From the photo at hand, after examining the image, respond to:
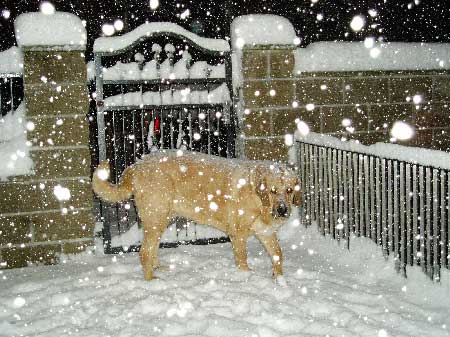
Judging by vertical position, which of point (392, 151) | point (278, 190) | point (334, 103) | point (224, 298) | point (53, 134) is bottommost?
point (224, 298)

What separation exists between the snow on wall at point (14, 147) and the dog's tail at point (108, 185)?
1.11 m

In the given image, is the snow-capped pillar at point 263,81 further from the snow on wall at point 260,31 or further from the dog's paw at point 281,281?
the dog's paw at point 281,281

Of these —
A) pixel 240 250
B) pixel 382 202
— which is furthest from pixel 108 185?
pixel 382 202

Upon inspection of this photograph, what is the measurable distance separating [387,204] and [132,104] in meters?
3.25

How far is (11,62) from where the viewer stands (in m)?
5.21

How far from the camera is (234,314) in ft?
12.2

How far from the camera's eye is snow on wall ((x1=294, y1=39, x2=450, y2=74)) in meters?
5.90

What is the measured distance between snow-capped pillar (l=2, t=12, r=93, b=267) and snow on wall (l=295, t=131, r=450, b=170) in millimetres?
2942

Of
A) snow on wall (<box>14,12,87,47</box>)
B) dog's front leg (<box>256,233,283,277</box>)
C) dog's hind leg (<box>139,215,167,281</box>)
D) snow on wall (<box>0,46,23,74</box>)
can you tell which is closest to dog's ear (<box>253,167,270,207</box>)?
dog's front leg (<box>256,233,283,277</box>)

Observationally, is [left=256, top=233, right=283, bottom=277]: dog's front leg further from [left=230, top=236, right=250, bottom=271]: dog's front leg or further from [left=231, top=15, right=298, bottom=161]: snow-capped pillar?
[left=231, top=15, right=298, bottom=161]: snow-capped pillar

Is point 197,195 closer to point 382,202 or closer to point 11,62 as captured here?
point 382,202

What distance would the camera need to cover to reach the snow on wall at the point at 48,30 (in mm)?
4984

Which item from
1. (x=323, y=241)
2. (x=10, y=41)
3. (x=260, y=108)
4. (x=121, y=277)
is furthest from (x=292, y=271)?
(x=10, y=41)

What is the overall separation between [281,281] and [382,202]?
4.66 feet
